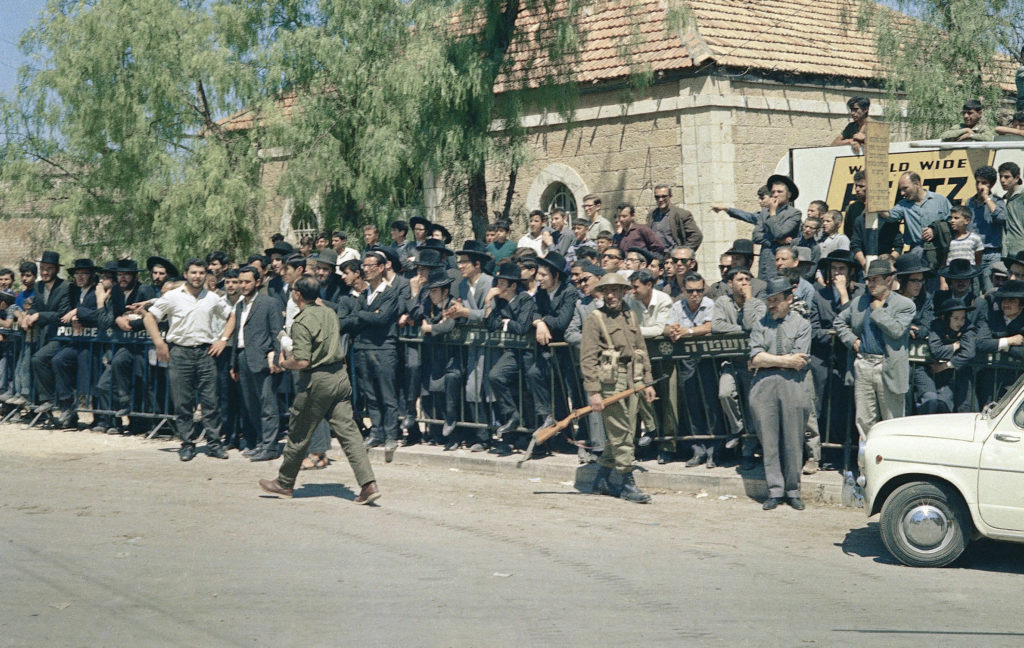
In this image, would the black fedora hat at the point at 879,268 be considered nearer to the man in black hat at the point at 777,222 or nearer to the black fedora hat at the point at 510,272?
the man in black hat at the point at 777,222

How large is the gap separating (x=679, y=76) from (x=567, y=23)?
2.93 meters

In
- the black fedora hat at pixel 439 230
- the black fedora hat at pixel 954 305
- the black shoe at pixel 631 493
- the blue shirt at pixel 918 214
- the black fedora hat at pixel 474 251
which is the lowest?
the black shoe at pixel 631 493

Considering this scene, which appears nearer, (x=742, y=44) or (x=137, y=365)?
(x=137, y=365)

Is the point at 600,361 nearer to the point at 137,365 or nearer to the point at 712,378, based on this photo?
the point at 712,378

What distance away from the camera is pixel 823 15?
78.4 ft

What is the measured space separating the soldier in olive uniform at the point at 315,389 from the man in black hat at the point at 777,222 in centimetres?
482

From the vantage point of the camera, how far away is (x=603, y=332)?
1075 cm

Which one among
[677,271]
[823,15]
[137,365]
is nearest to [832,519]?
[677,271]

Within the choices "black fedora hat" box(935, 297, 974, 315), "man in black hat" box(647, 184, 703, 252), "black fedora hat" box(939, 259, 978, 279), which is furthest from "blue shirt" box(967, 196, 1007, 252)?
"man in black hat" box(647, 184, 703, 252)

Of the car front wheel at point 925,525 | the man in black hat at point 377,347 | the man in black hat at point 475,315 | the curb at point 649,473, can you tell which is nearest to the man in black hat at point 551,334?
the curb at point 649,473

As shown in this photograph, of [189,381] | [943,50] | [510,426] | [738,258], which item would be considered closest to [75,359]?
[189,381]

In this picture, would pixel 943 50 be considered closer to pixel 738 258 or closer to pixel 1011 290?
pixel 738 258

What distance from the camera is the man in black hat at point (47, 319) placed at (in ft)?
52.6

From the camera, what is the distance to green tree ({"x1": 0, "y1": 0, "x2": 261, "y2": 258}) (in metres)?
22.0
